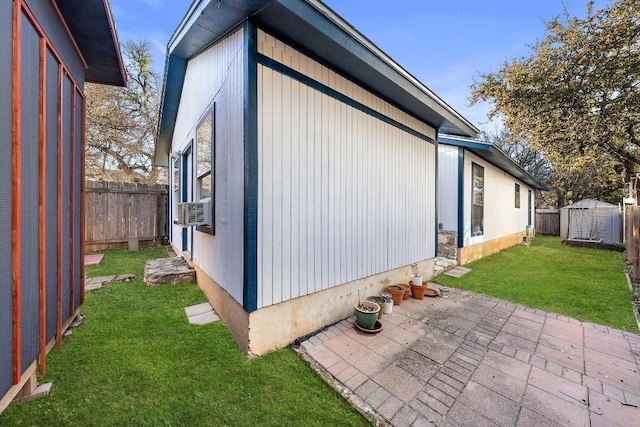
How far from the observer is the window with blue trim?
729 centimetres

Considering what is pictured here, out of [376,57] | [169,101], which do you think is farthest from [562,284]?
[169,101]

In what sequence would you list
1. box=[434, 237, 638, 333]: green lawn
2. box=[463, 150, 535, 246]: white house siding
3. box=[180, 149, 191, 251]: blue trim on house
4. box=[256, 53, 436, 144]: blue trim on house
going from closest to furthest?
box=[256, 53, 436, 144]: blue trim on house → box=[434, 237, 638, 333]: green lawn → box=[180, 149, 191, 251]: blue trim on house → box=[463, 150, 535, 246]: white house siding

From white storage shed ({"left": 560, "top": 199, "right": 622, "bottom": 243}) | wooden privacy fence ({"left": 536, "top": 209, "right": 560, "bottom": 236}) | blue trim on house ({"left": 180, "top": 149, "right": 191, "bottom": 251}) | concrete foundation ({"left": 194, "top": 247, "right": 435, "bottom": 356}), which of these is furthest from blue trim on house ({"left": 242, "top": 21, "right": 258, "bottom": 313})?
wooden privacy fence ({"left": 536, "top": 209, "right": 560, "bottom": 236})

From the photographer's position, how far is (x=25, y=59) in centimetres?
171

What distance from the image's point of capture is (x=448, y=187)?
7.00 metres

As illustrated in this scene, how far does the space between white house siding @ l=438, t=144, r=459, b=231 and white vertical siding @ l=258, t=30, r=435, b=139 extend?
3054 millimetres

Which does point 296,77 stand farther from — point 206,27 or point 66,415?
point 66,415

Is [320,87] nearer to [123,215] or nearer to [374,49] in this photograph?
[374,49]

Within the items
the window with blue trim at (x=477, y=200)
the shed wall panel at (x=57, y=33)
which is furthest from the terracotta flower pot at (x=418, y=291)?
the shed wall panel at (x=57, y=33)

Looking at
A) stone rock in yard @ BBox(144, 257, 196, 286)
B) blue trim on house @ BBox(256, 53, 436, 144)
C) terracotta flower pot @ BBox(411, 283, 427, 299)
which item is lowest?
terracotta flower pot @ BBox(411, 283, 427, 299)

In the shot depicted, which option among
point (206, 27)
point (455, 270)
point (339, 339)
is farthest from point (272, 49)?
point (455, 270)

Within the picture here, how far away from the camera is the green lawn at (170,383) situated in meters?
1.78

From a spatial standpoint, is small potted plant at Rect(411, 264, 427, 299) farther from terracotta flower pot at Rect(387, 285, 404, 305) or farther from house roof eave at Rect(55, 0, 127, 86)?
house roof eave at Rect(55, 0, 127, 86)

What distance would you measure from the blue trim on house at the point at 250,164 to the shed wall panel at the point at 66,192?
1.70 metres
